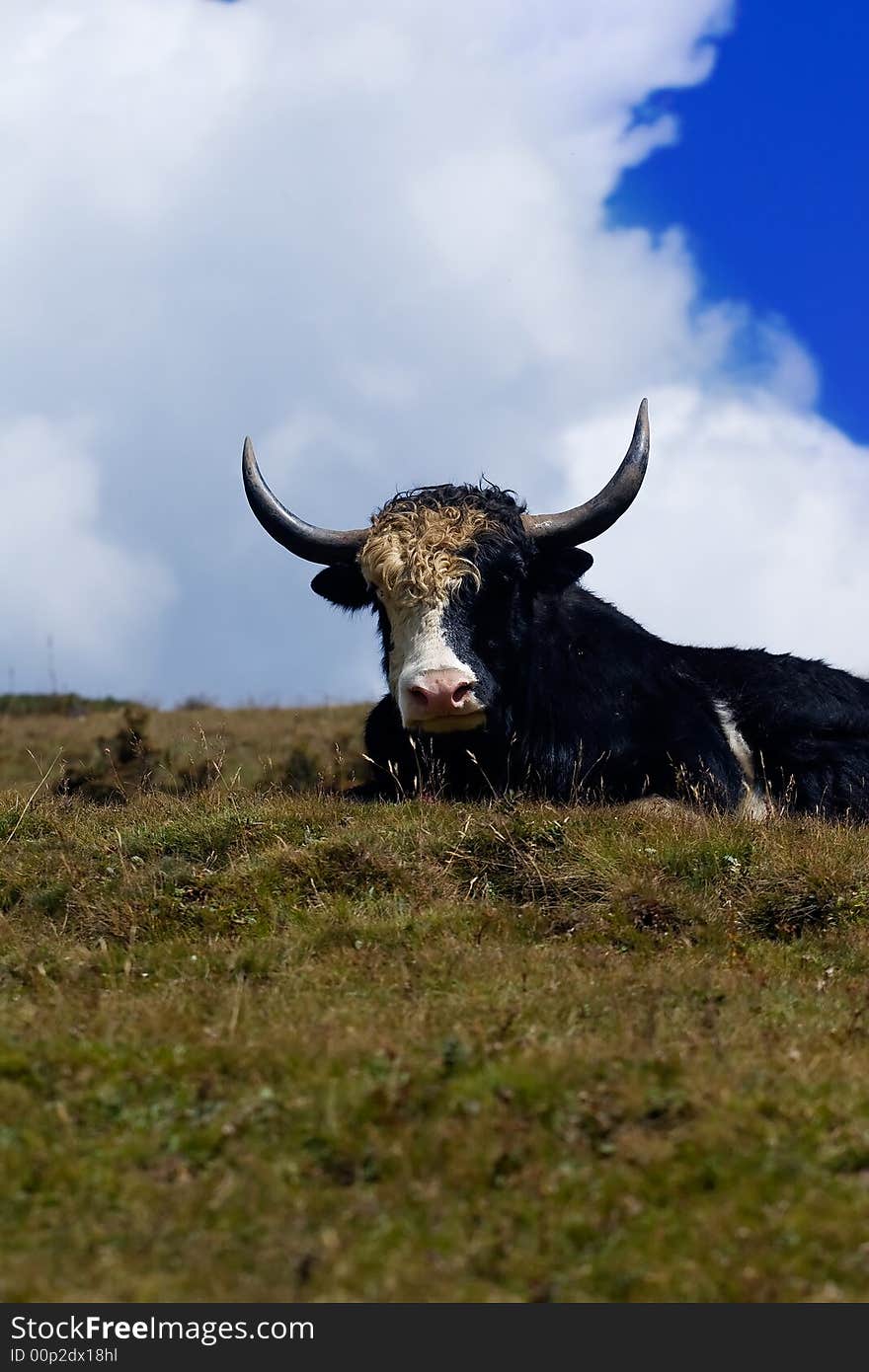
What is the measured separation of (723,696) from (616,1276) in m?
7.29

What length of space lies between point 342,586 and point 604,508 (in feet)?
6.20

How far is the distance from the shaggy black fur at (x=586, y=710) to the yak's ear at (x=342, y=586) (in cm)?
1

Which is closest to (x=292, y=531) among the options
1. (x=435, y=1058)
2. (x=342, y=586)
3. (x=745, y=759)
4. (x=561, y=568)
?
(x=342, y=586)

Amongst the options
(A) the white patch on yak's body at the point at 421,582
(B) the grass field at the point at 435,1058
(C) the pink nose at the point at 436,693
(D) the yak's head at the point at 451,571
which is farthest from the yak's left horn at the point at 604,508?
(B) the grass field at the point at 435,1058

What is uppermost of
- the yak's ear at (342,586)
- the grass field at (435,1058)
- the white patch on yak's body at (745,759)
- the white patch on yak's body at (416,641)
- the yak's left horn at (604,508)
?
the yak's left horn at (604,508)

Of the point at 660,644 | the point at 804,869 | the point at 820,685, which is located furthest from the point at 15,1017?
the point at 820,685

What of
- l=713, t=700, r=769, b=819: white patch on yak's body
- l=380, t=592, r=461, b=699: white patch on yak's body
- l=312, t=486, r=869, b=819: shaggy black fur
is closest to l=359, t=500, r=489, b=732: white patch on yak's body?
l=380, t=592, r=461, b=699: white patch on yak's body

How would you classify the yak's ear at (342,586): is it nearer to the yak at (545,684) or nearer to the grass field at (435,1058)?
the yak at (545,684)

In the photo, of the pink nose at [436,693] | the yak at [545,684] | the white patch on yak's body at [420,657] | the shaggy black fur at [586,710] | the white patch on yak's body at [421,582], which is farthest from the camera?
→ the shaggy black fur at [586,710]

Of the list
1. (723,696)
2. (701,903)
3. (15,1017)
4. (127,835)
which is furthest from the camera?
(723,696)

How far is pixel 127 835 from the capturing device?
29.7 ft

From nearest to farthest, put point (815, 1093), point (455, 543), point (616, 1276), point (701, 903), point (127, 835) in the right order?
point (616, 1276)
point (815, 1093)
point (701, 903)
point (127, 835)
point (455, 543)

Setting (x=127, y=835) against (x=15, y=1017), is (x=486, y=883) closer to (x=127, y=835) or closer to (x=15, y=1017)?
(x=127, y=835)

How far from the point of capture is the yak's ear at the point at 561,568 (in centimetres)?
1087
